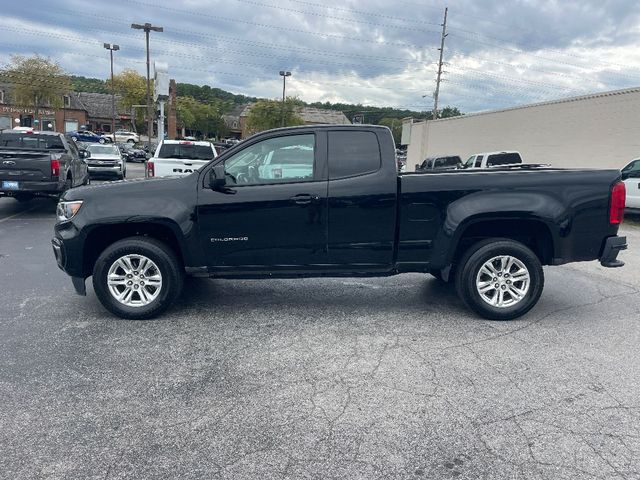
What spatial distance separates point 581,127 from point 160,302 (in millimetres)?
21212

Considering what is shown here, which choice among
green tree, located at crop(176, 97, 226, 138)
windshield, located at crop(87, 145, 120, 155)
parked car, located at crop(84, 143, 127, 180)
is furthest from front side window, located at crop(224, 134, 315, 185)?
green tree, located at crop(176, 97, 226, 138)

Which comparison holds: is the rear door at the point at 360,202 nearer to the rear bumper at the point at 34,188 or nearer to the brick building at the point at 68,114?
the rear bumper at the point at 34,188

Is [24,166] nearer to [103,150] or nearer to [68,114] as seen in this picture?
[103,150]

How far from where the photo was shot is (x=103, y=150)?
2147cm

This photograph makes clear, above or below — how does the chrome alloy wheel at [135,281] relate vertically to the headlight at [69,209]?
below

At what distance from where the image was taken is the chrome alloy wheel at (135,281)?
4902mm

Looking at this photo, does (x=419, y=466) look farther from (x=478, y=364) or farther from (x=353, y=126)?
(x=353, y=126)

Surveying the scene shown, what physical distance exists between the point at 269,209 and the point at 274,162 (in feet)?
1.73

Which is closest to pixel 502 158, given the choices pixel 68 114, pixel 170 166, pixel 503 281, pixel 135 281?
pixel 170 166

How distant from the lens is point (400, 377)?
3762 millimetres

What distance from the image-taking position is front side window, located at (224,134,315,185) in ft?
16.2

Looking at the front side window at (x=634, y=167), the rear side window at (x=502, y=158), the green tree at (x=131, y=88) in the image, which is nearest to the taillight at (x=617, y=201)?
the front side window at (x=634, y=167)

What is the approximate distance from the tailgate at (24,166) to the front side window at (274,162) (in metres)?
7.88

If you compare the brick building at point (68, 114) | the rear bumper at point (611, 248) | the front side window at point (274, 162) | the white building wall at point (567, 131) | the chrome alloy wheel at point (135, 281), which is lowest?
the chrome alloy wheel at point (135, 281)
